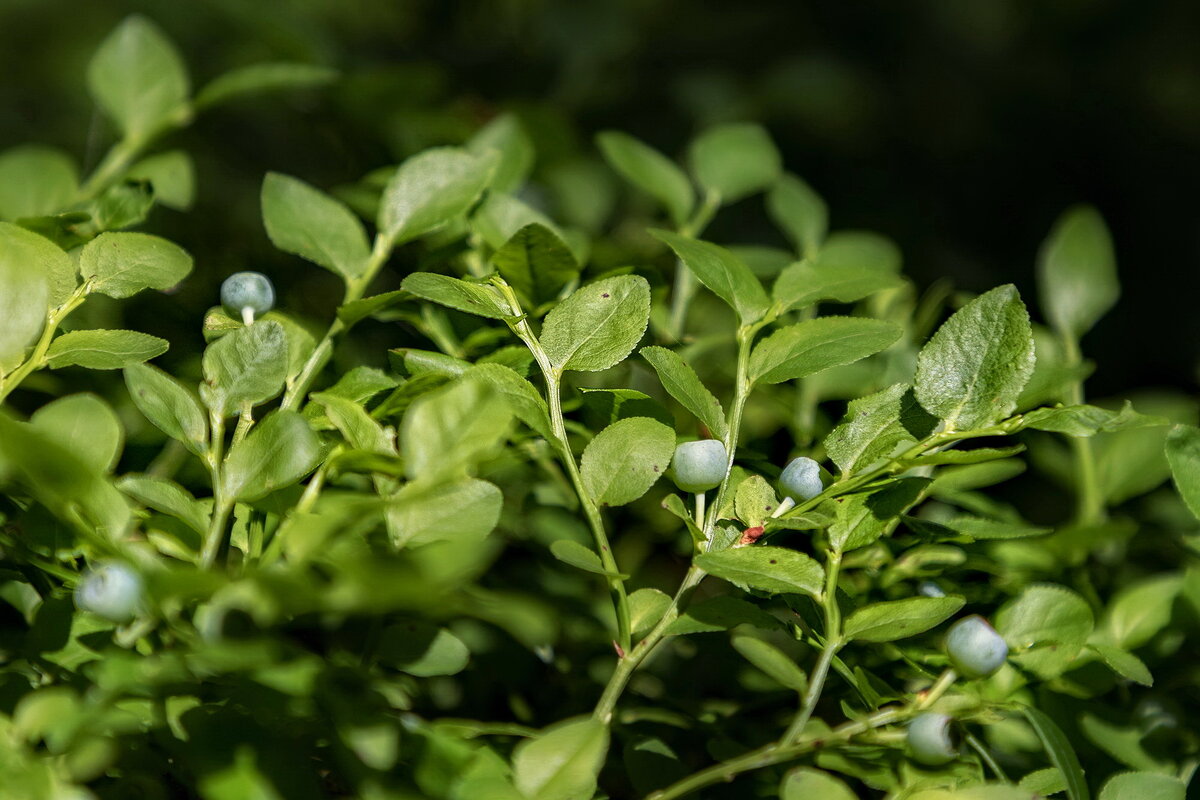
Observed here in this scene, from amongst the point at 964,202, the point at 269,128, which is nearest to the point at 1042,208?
the point at 964,202

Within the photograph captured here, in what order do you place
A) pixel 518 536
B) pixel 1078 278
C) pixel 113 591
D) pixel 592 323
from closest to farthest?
pixel 113 591, pixel 592 323, pixel 518 536, pixel 1078 278

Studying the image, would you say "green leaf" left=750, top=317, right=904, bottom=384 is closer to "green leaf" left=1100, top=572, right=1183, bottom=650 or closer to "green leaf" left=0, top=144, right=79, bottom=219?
"green leaf" left=1100, top=572, right=1183, bottom=650

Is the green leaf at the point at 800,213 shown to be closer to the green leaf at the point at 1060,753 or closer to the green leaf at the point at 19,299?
the green leaf at the point at 1060,753

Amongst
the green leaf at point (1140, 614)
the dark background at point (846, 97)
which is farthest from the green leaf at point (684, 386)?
the dark background at point (846, 97)

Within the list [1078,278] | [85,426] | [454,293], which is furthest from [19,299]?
[1078,278]

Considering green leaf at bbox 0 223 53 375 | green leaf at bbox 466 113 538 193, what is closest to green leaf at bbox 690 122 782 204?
green leaf at bbox 466 113 538 193

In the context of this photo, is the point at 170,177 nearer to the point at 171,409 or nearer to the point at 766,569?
the point at 171,409
